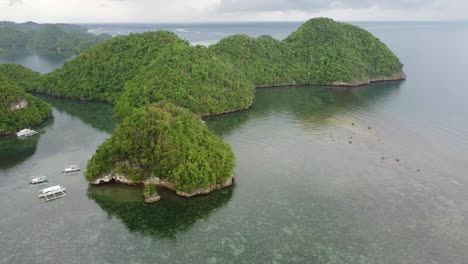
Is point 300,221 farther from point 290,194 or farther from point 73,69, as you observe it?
point 73,69

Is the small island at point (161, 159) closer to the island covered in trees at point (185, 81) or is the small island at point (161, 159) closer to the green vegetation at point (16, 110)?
the island covered in trees at point (185, 81)

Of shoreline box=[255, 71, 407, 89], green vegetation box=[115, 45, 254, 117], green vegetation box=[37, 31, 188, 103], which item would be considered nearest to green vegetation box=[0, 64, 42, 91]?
green vegetation box=[37, 31, 188, 103]

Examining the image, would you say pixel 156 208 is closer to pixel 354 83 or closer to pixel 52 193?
pixel 52 193

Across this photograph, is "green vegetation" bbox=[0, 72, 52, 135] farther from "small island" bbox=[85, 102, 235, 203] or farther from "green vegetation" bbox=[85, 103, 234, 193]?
"small island" bbox=[85, 102, 235, 203]

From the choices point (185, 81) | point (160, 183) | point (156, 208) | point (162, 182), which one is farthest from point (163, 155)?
point (185, 81)

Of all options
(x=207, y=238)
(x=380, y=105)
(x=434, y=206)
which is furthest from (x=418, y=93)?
(x=207, y=238)
